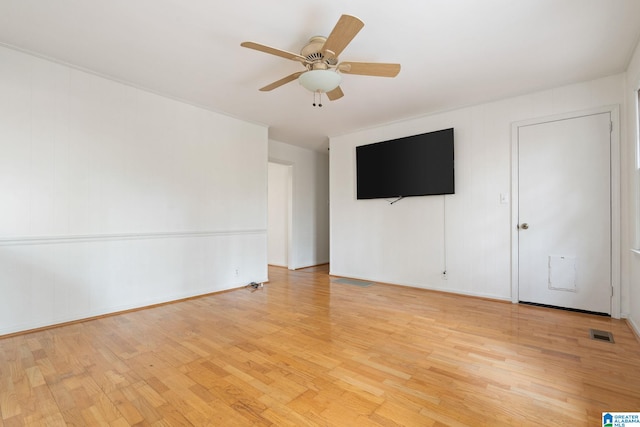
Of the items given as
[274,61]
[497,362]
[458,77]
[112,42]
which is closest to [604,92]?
[458,77]

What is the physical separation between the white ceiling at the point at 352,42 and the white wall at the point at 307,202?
2437 millimetres

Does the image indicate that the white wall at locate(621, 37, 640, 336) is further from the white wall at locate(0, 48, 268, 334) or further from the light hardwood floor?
the white wall at locate(0, 48, 268, 334)

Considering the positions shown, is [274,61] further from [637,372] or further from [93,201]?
[637,372]

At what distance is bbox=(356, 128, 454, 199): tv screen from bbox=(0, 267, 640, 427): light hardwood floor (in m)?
1.88

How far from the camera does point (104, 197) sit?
3.19m

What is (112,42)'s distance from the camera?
8.45 feet

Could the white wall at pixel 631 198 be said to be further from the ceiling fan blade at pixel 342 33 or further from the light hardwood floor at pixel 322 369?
the ceiling fan blade at pixel 342 33

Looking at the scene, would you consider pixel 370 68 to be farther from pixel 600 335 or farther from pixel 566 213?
pixel 600 335

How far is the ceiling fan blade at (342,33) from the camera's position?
71.6 inches

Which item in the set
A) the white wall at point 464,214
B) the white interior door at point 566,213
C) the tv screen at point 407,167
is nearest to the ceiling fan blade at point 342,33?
the tv screen at point 407,167

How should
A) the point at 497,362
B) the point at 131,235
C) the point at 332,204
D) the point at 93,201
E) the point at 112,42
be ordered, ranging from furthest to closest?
1. the point at 332,204
2. the point at 131,235
3. the point at 93,201
4. the point at 112,42
5. the point at 497,362

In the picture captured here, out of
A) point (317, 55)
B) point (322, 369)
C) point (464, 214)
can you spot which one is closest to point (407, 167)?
point (464, 214)

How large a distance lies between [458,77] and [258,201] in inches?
131

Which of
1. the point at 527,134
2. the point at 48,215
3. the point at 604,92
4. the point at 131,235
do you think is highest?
the point at 604,92
